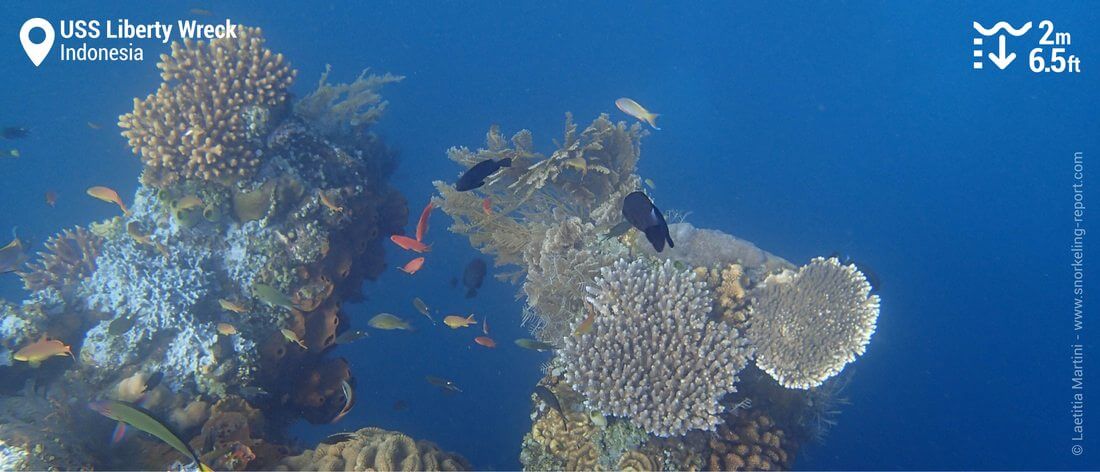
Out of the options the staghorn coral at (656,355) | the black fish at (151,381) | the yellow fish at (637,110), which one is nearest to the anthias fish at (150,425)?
the staghorn coral at (656,355)

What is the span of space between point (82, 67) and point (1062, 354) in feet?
184

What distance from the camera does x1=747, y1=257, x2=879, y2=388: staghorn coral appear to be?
5008 millimetres

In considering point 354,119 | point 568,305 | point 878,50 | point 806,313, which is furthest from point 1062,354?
point 354,119

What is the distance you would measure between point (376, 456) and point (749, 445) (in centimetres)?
379

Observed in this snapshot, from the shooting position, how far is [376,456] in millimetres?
4414

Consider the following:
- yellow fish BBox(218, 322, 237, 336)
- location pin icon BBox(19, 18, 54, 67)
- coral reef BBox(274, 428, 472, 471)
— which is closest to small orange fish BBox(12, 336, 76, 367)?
yellow fish BBox(218, 322, 237, 336)

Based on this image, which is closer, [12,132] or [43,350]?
[43,350]

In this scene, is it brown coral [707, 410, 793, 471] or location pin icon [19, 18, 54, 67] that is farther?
location pin icon [19, 18, 54, 67]

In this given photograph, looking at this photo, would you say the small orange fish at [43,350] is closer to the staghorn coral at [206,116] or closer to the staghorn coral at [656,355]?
the staghorn coral at [206,116]

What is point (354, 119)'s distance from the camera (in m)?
8.69

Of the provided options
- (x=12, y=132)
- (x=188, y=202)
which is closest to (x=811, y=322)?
(x=188, y=202)

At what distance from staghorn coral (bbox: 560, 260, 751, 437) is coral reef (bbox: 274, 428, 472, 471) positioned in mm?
1527

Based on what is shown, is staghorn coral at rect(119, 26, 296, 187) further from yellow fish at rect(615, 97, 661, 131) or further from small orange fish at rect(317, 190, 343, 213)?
yellow fish at rect(615, 97, 661, 131)

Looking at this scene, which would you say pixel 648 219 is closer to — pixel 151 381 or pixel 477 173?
pixel 477 173
